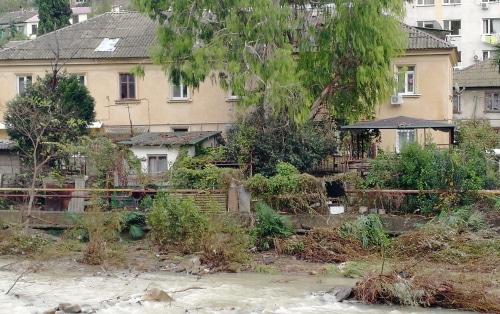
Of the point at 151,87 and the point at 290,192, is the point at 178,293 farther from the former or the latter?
the point at 151,87

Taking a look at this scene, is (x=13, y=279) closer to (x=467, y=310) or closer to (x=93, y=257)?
(x=93, y=257)

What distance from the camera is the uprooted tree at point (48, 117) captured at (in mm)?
25609

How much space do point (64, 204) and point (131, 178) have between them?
212 centimetres

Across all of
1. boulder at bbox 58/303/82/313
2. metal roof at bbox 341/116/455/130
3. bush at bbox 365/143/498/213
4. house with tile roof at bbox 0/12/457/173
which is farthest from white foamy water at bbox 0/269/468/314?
house with tile roof at bbox 0/12/457/173

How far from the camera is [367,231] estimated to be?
2011 cm

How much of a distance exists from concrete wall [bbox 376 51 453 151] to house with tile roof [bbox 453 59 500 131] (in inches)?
487

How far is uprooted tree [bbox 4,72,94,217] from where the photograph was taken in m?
25.6

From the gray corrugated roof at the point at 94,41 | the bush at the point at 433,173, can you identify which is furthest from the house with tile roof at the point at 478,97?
the bush at the point at 433,173

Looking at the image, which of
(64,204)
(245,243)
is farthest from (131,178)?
(245,243)

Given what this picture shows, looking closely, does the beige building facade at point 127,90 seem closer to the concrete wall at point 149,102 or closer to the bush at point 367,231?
the concrete wall at point 149,102

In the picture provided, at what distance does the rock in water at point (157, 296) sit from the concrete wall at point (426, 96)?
1819cm

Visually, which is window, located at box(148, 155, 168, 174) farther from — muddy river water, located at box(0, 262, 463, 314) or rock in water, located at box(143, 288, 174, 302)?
rock in water, located at box(143, 288, 174, 302)

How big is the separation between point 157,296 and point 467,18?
146 feet

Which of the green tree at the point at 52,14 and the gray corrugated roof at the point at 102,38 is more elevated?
the green tree at the point at 52,14
